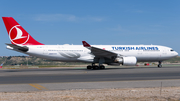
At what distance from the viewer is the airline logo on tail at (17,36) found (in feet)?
96.2

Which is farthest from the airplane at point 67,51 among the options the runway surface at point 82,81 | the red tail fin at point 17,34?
the runway surface at point 82,81

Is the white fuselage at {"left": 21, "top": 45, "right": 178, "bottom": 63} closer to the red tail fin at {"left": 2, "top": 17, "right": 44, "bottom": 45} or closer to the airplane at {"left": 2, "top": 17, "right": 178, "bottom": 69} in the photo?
→ the airplane at {"left": 2, "top": 17, "right": 178, "bottom": 69}

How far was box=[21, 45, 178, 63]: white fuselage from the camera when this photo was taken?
97.6 feet

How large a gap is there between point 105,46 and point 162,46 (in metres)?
10.4

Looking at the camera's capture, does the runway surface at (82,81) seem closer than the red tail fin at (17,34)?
Yes

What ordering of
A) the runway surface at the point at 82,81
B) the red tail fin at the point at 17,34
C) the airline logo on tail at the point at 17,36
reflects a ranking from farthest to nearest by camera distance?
the airline logo on tail at the point at 17,36 < the red tail fin at the point at 17,34 < the runway surface at the point at 82,81

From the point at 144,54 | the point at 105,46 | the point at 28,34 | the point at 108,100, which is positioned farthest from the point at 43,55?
the point at 108,100

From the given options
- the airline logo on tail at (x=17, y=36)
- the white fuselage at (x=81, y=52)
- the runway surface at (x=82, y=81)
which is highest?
the airline logo on tail at (x=17, y=36)

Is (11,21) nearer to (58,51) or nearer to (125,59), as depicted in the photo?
(58,51)

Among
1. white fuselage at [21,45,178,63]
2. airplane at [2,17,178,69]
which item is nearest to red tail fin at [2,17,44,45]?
airplane at [2,17,178,69]

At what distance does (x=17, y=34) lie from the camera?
29.6 m

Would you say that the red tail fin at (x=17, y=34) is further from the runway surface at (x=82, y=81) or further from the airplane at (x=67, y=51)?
the runway surface at (x=82, y=81)

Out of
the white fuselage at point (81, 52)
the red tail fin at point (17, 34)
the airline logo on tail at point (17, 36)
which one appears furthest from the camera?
the white fuselage at point (81, 52)

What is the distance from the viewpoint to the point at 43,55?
29.8 metres
